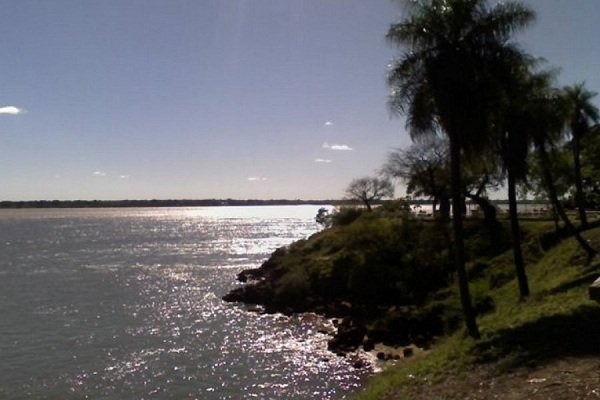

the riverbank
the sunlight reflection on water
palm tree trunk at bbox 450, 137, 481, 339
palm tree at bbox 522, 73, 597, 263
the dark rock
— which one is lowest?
the sunlight reflection on water

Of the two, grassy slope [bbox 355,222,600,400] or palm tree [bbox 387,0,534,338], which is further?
palm tree [bbox 387,0,534,338]

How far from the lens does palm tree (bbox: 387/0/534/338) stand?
17000 mm

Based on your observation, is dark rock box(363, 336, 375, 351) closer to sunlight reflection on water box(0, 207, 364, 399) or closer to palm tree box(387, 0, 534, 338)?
sunlight reflection on water box(0, 207, 364, 399)

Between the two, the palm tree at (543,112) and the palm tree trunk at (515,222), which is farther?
the palm tree at (543,112)

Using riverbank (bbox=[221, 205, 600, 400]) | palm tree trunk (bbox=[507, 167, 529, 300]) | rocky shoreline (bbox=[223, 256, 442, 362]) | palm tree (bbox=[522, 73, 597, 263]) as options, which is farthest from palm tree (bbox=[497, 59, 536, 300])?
rocky shoreline (bbox=[223, 256, 442, 362])

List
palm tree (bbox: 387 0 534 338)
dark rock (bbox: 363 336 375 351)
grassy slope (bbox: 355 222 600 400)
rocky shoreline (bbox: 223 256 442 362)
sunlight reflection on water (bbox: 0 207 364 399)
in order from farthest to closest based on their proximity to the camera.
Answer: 1. dark rock (bbox: 363 336 375 351)
2. rocky shoreline (bbox: 223 256 442 362)
3. sunlight reflection on water (bbox: 0 207 364 399)
4. palm tree (bbox: 387 0 534 338)
5. grassy slope (bbox: 355 222 600 400)

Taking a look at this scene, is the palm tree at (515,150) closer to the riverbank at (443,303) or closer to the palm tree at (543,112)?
the palm tree at (543,112)

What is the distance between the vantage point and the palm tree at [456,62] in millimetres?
17000

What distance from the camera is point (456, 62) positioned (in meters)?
17.0

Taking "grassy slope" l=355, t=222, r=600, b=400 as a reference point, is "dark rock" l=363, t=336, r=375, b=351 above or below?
below

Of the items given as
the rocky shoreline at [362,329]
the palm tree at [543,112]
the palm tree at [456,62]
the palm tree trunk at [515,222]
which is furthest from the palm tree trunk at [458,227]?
the rocky shoreline at [362,329]

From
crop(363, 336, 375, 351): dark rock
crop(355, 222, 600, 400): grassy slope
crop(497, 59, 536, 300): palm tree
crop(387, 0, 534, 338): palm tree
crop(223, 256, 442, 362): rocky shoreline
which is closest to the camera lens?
crop(355, 222, 600, 400): grassy slope

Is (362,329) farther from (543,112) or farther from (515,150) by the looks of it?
(543,112)

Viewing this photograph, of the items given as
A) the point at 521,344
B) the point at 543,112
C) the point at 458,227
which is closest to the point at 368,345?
the point at 543,112
